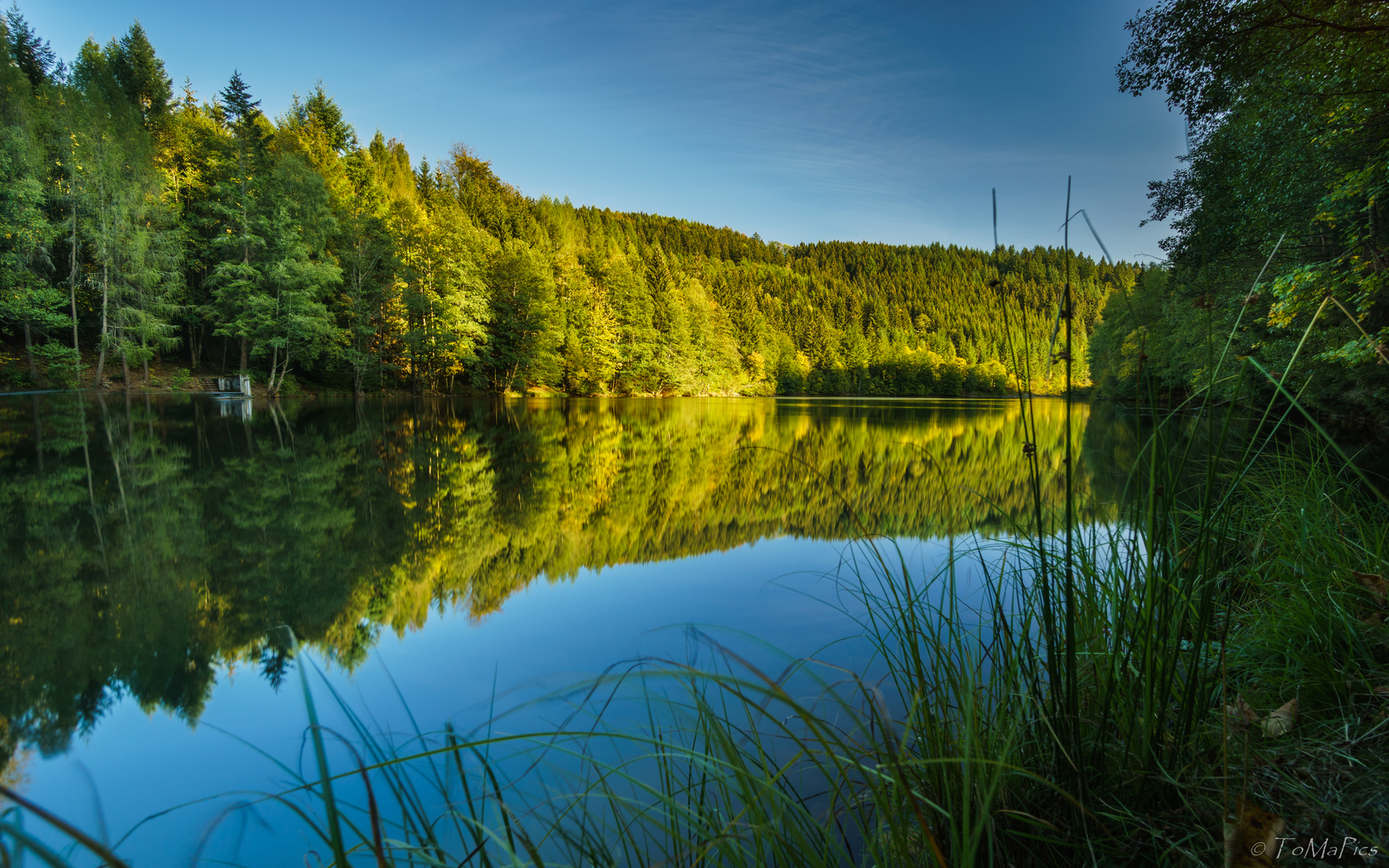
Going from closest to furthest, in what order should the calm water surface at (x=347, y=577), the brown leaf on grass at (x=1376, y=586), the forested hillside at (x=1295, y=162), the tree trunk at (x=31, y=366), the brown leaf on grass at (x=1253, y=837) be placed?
the brown leaf on grass at (x=1253, y=837)
the brown leaf on grass at (x=1376, y=586)
the calm water surface at (x=347, y=577)
the forested hillside at (x=1295, y=162)
the tree trunk at (x=31, y=366)

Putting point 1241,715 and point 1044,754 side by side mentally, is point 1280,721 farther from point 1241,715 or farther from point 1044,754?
point 1044,754

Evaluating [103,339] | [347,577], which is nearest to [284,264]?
[103,339]

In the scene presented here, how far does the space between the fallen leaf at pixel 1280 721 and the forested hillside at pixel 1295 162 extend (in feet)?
8.90

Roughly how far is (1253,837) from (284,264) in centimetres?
2201

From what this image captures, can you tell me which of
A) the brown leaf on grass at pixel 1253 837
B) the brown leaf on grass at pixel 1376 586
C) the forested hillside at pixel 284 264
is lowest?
the brown leaf on grass at pixel 1253 837

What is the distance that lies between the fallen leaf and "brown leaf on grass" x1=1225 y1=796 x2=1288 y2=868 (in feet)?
1.35

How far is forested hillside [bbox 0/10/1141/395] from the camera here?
1625 centimetres

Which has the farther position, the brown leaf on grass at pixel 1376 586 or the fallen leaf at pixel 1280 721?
the brown leaf on grass at pixel 1376 586

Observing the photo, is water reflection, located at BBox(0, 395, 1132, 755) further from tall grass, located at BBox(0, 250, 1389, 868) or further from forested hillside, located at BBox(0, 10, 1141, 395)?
forested hillside, located at BBox(0, 10, 1141, 395)

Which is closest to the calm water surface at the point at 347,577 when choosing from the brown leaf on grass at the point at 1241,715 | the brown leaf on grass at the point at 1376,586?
the brown leaf on grass at the point at 1241,715

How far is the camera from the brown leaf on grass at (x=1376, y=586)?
1.49 m

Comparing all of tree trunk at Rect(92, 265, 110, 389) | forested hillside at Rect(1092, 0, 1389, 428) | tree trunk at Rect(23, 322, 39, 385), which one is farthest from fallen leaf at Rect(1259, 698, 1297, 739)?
tree trunk at Rect(23, 322, 39, 385)

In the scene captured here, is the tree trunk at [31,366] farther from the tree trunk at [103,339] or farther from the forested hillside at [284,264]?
the tree trunk at [103,339]

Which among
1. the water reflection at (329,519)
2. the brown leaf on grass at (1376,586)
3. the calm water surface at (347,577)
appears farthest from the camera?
the water reflection at (329,519)
